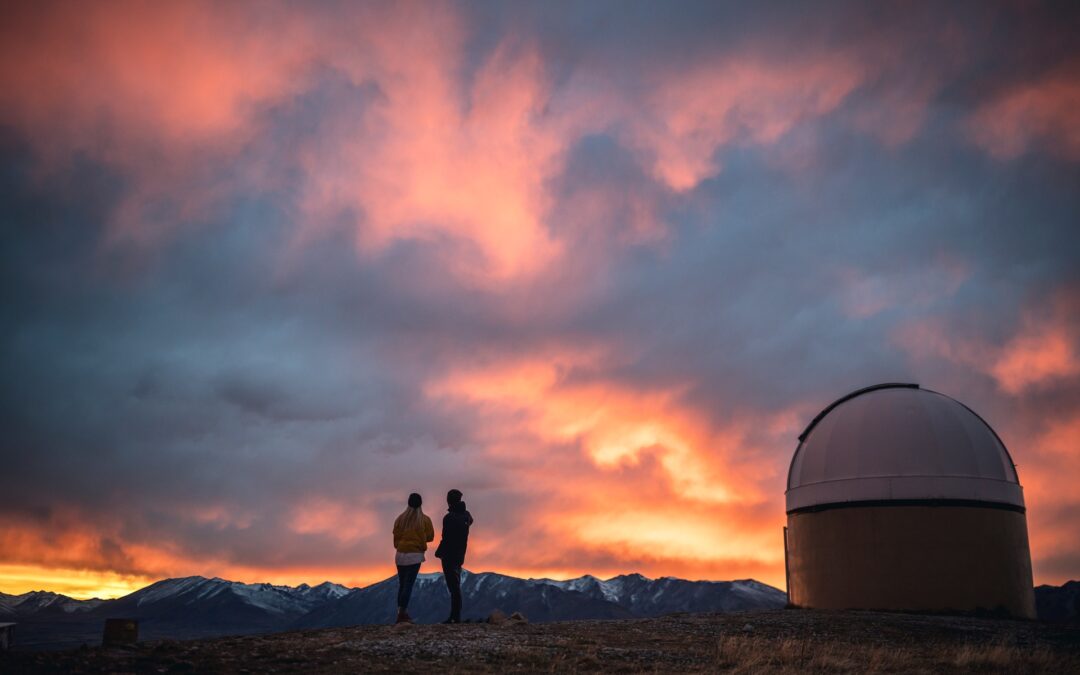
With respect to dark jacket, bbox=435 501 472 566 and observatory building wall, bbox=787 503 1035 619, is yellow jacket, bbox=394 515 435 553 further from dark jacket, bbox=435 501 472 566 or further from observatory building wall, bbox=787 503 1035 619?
observatory building wall, bbox=787 503 1035 619

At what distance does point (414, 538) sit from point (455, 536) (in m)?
0.88

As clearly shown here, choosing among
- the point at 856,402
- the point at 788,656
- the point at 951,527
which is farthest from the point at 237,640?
the point at 856,402

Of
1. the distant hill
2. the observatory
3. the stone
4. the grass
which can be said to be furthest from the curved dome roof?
the distant hill

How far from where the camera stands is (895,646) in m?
13.7

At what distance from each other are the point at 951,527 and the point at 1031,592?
4469 millimetres

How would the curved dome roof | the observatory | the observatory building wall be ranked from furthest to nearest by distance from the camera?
the curved dome roof
the observatory
the observatory building wall

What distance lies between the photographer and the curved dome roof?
22453mm

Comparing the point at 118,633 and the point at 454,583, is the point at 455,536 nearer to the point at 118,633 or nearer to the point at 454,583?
the point at 454,583

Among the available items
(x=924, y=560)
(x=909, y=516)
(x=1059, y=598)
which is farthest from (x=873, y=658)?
(x=1059, y=598)

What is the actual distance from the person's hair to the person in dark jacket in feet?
2.26

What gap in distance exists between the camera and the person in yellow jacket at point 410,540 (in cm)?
1396

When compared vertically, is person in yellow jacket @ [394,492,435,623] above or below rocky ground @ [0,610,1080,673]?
above

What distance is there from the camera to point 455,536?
47.5 feet

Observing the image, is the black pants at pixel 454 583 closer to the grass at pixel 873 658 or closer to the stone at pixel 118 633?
the grass at pixel 873 658
